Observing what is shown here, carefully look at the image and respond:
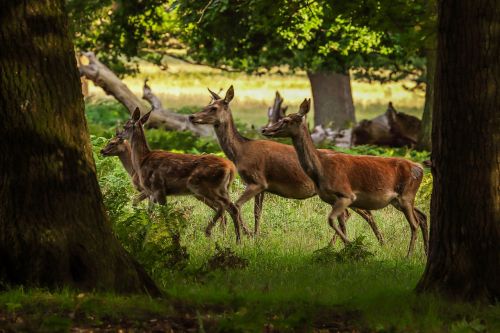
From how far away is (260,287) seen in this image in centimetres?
1012

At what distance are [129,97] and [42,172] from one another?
17.5 meters

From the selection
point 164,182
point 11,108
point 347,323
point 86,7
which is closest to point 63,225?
point 11,108

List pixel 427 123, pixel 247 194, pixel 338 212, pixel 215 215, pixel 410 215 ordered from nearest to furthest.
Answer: pixel 338 212 < pixel 215 215 < pixel 410 215 < pixel 247 194 < pixel 427 123

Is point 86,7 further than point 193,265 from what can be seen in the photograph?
Yes

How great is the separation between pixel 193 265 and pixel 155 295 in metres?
2.06

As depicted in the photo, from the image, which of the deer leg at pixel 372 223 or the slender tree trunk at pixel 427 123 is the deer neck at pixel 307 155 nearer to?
the deer leg at pixel 372 223

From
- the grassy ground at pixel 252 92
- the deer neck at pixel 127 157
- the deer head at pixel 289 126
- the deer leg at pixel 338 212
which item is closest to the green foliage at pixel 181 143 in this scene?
the deer neck at pixel 127 157

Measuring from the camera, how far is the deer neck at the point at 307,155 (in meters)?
13.8

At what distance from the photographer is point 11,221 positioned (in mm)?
9008

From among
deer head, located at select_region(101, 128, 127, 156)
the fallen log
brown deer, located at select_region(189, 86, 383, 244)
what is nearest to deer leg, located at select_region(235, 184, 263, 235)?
brown deer, located at select_region(189, 86, 383, 244)

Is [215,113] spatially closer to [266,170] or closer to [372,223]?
[266,170]

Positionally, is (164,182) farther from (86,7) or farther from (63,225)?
(86,7)

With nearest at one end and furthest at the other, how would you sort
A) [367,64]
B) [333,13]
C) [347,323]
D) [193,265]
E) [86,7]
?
[347,323] < [193,265] < [333,13] < [86,7] < [367,64]

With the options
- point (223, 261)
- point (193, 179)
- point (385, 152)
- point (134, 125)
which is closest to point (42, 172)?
point (223, 261)
